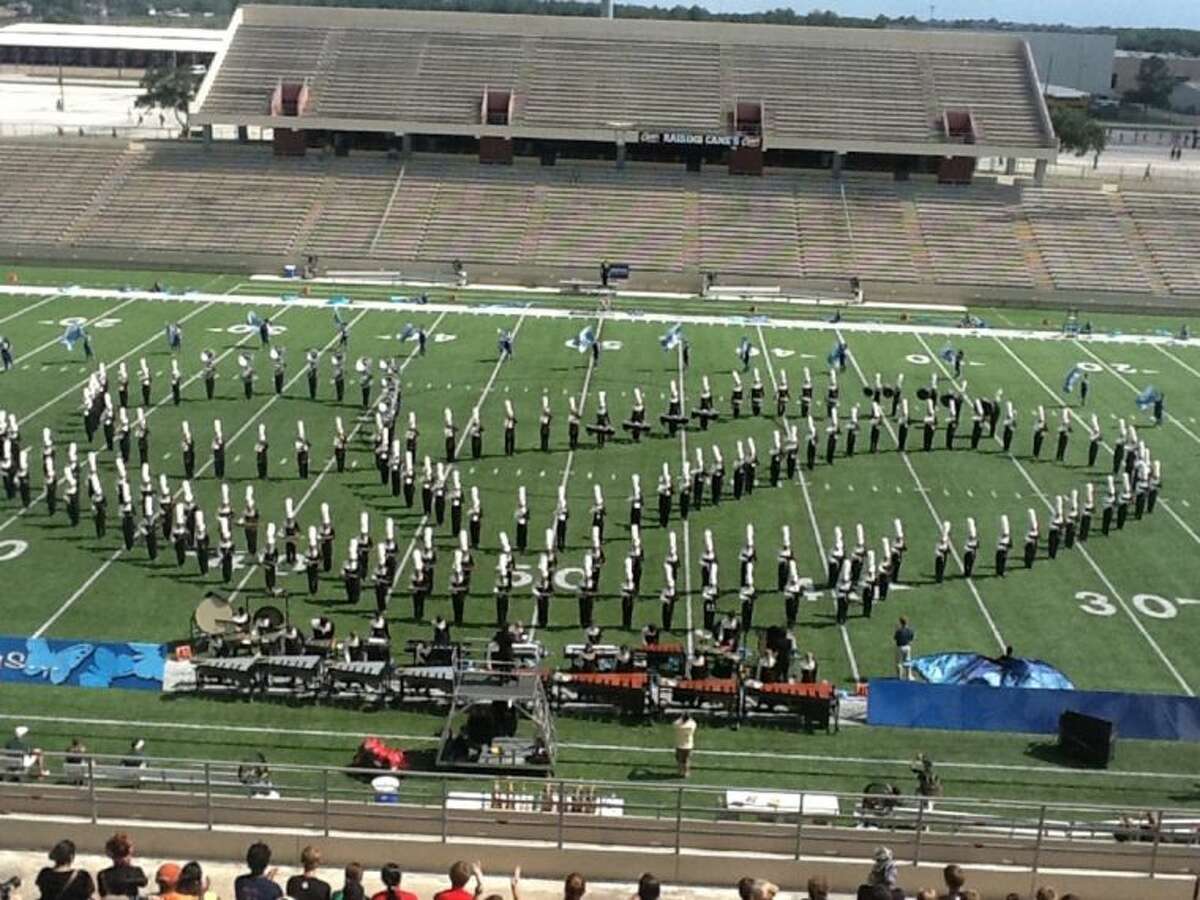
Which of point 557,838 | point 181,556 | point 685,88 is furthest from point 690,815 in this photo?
point 685,88

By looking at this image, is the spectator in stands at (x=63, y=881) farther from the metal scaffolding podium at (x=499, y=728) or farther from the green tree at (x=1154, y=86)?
the green tree at (x=1154, y=86)

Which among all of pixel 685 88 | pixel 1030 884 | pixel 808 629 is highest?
Answer: pixel 685 88

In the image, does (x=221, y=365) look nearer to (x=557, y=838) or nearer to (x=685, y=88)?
(x=557, y=838)

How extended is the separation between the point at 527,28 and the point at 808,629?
35.7 meters

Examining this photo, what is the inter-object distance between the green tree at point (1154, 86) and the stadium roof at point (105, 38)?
60.4 meters

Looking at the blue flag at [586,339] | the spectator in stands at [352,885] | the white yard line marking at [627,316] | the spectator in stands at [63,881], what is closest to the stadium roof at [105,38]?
the white yard line marking at [627,316]

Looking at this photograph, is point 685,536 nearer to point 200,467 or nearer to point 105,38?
point 200,467

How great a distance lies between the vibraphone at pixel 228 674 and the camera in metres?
11.8

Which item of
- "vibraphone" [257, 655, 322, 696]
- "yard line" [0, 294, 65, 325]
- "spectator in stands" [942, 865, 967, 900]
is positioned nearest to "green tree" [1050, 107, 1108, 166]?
"yard line" [0, 294, 65, 325]

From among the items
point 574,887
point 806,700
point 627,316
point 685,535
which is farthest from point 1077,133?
point 574,887

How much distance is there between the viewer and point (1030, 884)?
756 centimetres

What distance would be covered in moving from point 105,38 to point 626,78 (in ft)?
171

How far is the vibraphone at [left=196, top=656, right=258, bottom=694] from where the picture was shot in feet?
38.5

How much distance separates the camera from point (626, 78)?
43219 millimetres
